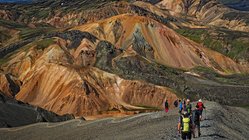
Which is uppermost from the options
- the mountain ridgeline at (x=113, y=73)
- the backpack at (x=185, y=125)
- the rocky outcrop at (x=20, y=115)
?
the mountain ridgeline at (x=113, y=73)

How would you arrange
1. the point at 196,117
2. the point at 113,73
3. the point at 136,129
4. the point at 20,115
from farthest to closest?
the point at 113,73, the point at 20,115, the point at 136,129, the point at 196,117

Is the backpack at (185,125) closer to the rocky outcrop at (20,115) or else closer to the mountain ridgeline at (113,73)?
the rocky outcrop at (20,115)

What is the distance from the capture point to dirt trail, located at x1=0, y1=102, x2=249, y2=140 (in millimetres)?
41000

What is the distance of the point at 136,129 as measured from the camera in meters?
48.4

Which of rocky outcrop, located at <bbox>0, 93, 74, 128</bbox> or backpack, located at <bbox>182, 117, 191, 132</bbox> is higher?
backpack, located at <bbox>182, 117, 191, 132</bbox>

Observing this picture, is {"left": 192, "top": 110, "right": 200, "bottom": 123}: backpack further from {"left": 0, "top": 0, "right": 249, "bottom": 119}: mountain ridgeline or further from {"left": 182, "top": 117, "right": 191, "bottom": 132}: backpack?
{"left": 0, "top": 0, "right": 249, "bottom": 119}: mountain ridgeline

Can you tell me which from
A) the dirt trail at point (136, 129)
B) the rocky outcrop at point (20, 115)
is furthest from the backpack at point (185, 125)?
the rocky outcrop at point (20, 115)

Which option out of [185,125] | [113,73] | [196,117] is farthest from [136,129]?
[113,73]

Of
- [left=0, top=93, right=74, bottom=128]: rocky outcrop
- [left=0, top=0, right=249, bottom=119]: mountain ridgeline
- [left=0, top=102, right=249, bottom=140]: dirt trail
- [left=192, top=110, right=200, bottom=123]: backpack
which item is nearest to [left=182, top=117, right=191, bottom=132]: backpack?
[left=0, top=102, right=249, bottom=140]: dirt trail

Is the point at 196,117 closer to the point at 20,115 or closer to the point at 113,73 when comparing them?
the point at 20,115

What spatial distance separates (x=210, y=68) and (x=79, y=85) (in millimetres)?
66002

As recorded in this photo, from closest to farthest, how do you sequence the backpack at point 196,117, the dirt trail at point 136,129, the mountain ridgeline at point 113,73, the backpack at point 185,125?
the backpack at point 185,125 → the backpack at point 196,117 → the dirt trail at point 136,129 → the mountain ridgeline at point 113,73

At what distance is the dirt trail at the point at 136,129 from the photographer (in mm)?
41000

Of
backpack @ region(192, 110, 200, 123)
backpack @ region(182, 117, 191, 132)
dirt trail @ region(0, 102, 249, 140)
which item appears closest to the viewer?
backpack @ region(182, 117, 191, 132)
